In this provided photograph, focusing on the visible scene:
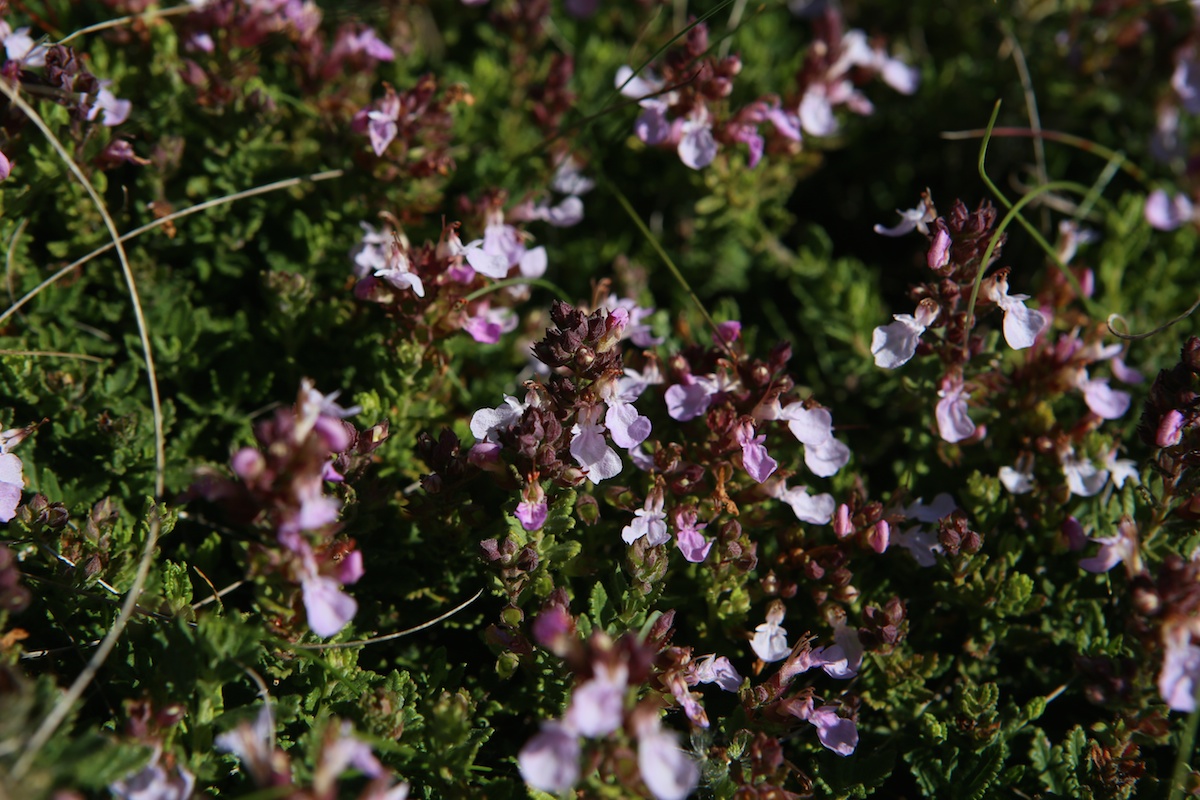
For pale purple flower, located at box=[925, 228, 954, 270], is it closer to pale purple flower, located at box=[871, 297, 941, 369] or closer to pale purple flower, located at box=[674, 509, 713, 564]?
pale purple flower, located at box=[871, 297, 941, 369]

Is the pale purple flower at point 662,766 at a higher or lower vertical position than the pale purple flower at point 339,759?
lower

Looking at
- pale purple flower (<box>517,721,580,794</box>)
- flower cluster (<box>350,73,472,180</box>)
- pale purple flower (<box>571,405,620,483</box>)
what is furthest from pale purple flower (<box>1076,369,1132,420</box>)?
flower cluster (<box>350,73,472,180</box>)

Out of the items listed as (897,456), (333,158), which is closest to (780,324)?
(897,456)

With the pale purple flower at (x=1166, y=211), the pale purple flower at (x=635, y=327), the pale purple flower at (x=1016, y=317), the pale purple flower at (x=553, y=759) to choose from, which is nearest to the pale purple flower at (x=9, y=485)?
the pale purple flower at (x=553, y=759)

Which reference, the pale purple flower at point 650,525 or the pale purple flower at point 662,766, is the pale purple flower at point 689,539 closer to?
the pale purple flower at point 650,525

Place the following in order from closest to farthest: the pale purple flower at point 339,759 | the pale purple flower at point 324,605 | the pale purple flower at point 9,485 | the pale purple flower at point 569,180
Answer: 1. the pale purple flower at point 339,759
2. the pale purple flower at point 324,605
3. the pale purple flower at point 9,485
4. the pale purple flower at point 569,180

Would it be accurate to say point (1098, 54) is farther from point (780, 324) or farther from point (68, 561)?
point (68, 561)
